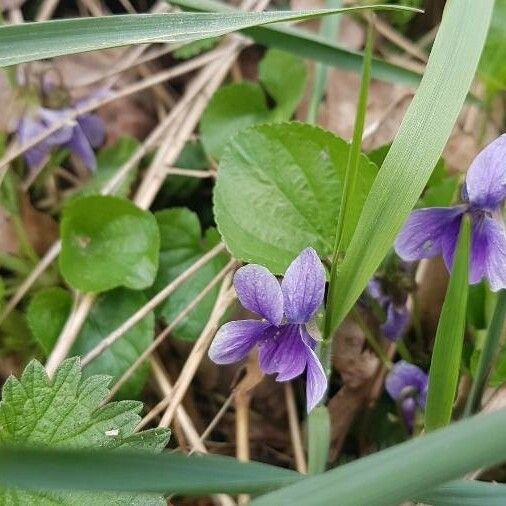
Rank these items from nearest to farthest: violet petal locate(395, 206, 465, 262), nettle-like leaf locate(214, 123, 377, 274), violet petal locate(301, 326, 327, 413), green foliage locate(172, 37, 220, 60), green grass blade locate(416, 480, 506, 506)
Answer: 1. green grass blade locate(416, 480, 506, 506)
2. violet petal locate(301, 326, 327, 413)
3. violet petal locate(395, 206, 465, 262)
4. nettle-like leaf locate(214, 123, 377, 274)
5. green foliage locate(172, 37, 220, 60)

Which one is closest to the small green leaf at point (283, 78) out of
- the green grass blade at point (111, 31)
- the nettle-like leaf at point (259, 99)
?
the nettle-like leaf at point (259, 99)

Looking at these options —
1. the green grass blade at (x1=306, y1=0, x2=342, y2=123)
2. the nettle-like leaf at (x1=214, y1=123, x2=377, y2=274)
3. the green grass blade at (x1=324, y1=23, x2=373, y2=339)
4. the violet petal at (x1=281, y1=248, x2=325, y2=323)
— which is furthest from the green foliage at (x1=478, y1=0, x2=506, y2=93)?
the violet petal at (x1=281, y1=248, x2=325, y2=323)

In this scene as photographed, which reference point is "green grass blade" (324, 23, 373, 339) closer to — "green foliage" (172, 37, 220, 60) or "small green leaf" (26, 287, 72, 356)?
"small green leaf" (26, 287, 72, 356)

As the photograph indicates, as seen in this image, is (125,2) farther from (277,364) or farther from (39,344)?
(277,364)

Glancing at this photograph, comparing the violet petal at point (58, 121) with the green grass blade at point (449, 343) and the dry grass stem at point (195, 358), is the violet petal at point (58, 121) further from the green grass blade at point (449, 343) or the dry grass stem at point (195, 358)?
the green grass blade at point (449, 343)

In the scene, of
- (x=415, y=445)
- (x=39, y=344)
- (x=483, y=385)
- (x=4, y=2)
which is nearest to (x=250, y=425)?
(x=39, y=344)

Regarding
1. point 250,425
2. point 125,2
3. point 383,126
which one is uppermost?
point 125,2
